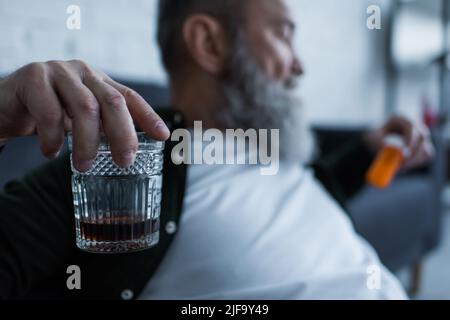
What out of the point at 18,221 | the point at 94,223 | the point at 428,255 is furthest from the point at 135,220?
the point at 428,255

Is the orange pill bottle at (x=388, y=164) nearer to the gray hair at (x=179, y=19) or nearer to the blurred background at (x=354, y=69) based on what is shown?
the blurred background at (x=354, y=69)

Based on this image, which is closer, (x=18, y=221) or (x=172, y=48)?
(x=18, y=221)

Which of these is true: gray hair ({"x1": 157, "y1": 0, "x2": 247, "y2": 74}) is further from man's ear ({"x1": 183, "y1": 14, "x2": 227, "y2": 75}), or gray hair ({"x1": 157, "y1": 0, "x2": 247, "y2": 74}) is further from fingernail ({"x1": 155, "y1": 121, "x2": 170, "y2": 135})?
fingernail ({"x1": 155, "y1": 121, "x2": 170, "y2": 135})

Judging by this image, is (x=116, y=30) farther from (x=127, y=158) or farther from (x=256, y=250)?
(x=127, y=158)

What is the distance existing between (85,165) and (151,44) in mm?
462

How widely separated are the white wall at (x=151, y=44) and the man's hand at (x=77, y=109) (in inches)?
0.9

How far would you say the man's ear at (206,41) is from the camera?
2.11 feet

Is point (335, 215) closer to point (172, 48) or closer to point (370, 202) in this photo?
point (172, 48)

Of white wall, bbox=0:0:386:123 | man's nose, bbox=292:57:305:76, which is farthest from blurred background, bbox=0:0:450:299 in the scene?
man's nose, bbox=292:57:305:76

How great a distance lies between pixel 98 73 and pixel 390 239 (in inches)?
41.6

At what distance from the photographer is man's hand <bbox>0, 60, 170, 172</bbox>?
0.88 ft

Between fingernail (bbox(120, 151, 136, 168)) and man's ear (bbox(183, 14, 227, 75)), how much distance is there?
390mm

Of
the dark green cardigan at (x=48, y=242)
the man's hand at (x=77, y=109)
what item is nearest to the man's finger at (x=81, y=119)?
the man's hand at (x=77, y=109)
